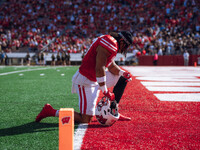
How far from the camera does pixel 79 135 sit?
2.61 metres

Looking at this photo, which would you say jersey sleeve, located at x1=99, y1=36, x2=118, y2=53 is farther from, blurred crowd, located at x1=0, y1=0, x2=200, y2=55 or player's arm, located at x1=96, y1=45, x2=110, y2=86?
blurred crowd, located at x1=0, y1=0, x2=200, y2=55

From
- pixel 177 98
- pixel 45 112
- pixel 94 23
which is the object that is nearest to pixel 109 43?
pixel 45 112

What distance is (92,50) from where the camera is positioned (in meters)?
3.07

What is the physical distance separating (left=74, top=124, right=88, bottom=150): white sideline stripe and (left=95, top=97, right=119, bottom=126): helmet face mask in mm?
215

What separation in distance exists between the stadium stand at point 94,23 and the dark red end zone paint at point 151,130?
18575 millimetres

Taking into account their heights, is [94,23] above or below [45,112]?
above

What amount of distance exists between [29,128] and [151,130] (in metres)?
1.41

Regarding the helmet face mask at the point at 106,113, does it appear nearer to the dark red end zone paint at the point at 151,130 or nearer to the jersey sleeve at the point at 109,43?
the dark red end zone paint at the point at 151,130

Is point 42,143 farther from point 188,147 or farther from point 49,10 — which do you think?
point 49,10

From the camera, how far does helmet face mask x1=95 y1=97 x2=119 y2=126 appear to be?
294cm

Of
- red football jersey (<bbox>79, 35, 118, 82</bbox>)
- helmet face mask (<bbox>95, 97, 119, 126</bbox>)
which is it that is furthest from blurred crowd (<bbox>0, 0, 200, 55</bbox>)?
helmet face mask (<bbox>95, 97, 119, 126</bbox>)

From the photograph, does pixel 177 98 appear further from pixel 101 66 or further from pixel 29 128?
pixel 29 128

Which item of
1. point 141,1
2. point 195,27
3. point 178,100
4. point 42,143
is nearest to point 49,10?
point 141,1

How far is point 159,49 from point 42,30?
13258mm
